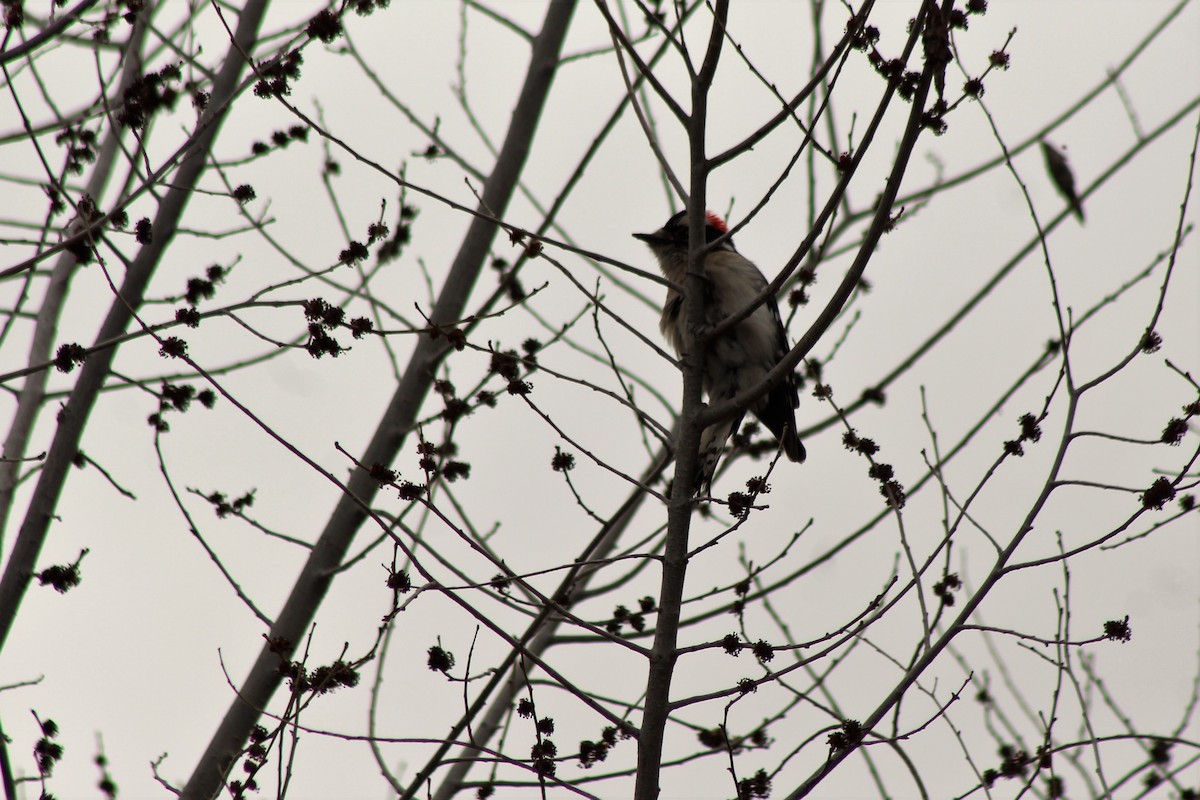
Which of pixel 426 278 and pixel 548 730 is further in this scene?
pixel 426 278

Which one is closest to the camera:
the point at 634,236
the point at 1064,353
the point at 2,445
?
the point at 1064,353

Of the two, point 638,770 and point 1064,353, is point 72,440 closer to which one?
point 638,770

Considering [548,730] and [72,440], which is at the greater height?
[72,440]

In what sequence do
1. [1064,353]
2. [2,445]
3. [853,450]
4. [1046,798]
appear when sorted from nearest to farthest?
[1064,353], [853,450], [1046,798], [2,445]

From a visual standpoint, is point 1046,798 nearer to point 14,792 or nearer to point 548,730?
point 548,730

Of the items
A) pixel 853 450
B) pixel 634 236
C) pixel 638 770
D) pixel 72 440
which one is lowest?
pixel 638 770

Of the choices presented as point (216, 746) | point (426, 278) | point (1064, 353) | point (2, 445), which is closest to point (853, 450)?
point (1064, 353)

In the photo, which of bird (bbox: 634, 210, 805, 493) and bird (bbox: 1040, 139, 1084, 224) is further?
bird (bbox: 634, 210, 805, 493)

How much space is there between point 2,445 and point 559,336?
7.90 ft

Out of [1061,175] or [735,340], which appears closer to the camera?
[1061,175]

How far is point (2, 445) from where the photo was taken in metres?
5.13

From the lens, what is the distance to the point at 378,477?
3.49m

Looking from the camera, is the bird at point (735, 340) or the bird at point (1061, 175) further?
the bird at point (735, 340)

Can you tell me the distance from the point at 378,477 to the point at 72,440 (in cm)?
199
